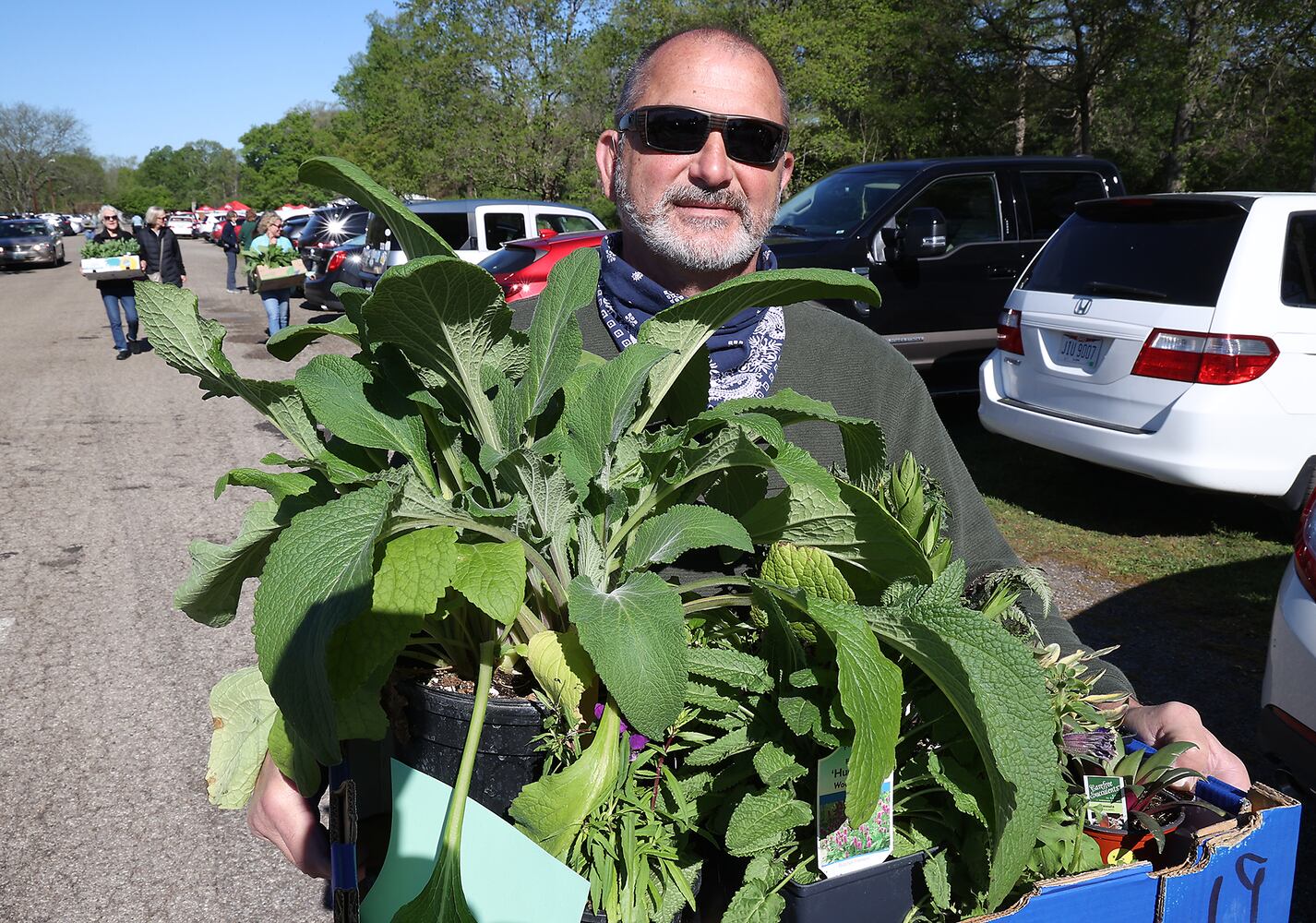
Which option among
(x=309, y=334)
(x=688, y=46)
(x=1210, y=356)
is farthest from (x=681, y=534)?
(x=1210, y=356)

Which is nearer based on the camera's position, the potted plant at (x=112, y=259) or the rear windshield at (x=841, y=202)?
the rear windshield at (x=841, y=202)

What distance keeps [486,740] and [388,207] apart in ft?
1.77

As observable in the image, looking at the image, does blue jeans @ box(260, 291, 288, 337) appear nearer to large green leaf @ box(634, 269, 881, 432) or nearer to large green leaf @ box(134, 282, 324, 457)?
large green leaf @ box(134, 282, 324, 457)

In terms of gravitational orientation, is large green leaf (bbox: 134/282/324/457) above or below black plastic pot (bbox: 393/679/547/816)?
above

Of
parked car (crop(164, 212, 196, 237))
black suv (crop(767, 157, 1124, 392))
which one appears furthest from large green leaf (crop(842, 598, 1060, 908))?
parked car (crop(164, 212, 196, 237))

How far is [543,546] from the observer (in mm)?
1038

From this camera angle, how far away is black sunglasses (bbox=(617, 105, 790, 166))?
6.63 ft

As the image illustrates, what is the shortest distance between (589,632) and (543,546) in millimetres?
195

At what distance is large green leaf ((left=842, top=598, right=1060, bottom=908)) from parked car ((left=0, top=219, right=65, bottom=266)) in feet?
131

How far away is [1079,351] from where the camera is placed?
631 centimetres

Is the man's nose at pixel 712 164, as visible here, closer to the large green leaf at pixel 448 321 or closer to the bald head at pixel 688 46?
the bald head at pixel 688 46

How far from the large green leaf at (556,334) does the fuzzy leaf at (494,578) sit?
16 cm

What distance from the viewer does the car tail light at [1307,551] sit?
307cm

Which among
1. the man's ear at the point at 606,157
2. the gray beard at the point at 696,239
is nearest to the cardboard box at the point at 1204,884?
the gray beard at the point at 696,239
